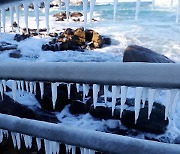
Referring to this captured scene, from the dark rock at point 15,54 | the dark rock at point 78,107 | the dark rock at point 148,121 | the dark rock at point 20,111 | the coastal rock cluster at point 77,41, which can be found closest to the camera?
the dark rock at point 148,121

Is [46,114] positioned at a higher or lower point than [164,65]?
lower

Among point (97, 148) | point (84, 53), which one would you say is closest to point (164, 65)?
point (97, 148)

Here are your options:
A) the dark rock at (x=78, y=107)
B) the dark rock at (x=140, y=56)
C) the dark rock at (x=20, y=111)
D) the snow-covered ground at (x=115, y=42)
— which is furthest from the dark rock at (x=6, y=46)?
the dark rock at (x=78, y=107)

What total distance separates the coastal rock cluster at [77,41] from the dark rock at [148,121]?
674cm

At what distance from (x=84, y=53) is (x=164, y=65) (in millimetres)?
11294

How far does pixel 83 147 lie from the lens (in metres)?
1.44

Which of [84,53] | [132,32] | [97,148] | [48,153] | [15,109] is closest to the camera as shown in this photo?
[97,148]

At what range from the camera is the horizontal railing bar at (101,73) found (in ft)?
3.16

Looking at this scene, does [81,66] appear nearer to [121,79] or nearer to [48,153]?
[121,79]

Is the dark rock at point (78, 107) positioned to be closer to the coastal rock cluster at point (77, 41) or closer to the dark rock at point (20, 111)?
the dark rock at point (20, 111)

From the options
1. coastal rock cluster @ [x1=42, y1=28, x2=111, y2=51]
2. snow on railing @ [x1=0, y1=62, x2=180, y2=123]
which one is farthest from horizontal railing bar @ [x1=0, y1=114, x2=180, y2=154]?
coastal rock cluster @ [x1=42, y1=28, x2=111, y2=51]

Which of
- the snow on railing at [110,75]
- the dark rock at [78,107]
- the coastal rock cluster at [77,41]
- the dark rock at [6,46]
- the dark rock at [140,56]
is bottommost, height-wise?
the dark rock at [78,107]

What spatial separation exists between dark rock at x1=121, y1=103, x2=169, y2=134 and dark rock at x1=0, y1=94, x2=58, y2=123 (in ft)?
5.18

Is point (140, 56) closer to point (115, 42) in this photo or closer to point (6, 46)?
point (115, 42)
